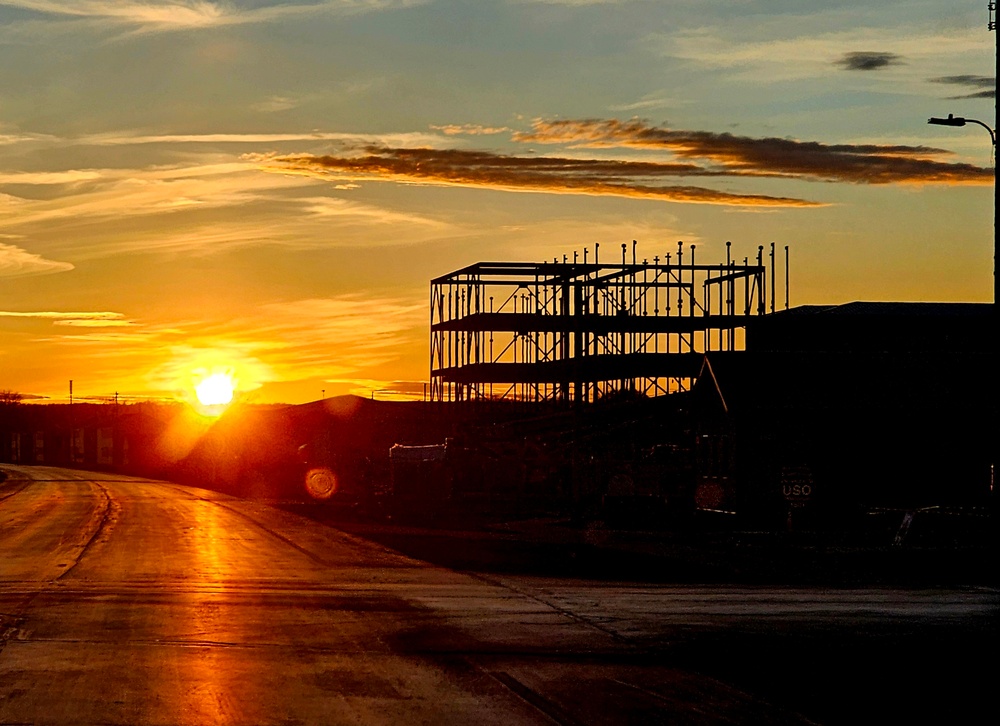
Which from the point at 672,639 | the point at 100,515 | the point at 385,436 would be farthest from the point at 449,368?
the point at 672,639

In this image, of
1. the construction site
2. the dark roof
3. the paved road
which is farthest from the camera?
the dark roof

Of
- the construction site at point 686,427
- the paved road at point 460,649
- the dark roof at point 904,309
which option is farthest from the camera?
the dark roof at point 904,309

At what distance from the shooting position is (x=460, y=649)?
48.8 feet

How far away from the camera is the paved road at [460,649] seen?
11.5m

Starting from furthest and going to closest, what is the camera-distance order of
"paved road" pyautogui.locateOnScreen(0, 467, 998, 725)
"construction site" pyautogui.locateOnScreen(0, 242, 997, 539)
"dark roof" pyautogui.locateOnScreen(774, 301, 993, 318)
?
"dark roof" pyautogui.locateOnScreen(774, 301, 993, 318) < "construction site" pyautogui.locateOnScreen(0, 242, 997, 539) < "paved road" pyautogui.locateOnScreen(0, 467, 998, 725)

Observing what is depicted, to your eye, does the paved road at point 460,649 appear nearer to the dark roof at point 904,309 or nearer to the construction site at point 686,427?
the construction site at point 686,427

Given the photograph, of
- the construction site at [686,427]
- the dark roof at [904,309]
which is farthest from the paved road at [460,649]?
the dark roof at [904,309]

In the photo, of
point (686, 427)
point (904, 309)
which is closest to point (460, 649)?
point (686, 427)

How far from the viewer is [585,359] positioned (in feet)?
201

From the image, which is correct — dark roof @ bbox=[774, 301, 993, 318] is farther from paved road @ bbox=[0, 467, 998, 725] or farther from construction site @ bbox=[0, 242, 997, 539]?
paved road @ bbox=[0, 467, 998, 725]

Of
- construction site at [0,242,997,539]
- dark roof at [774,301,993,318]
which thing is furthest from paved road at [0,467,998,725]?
dark roof at [774,301,993,318]

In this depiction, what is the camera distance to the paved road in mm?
11477

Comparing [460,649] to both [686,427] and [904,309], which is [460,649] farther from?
[904,309]

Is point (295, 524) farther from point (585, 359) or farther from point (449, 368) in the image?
point (449, 368)
